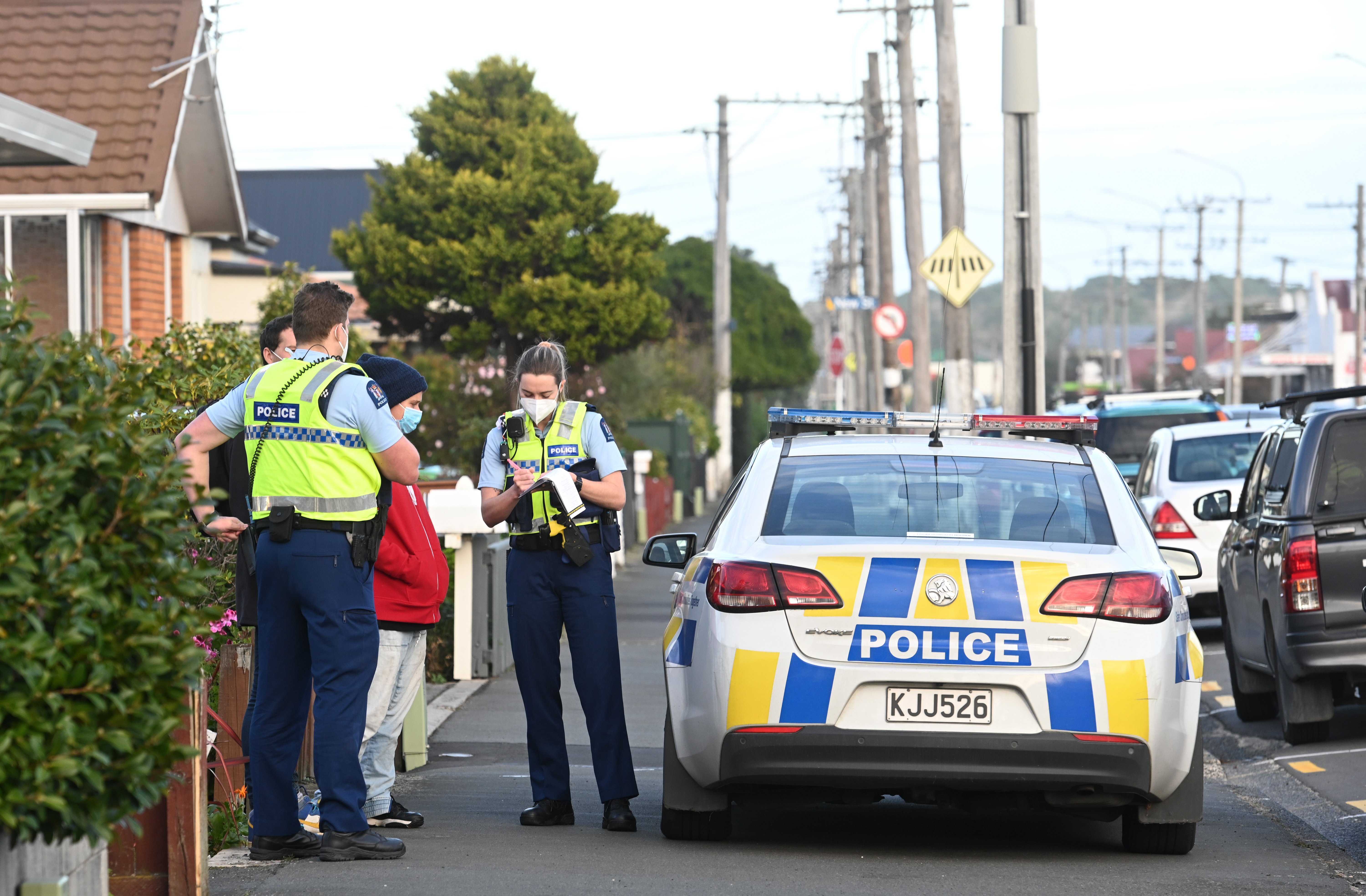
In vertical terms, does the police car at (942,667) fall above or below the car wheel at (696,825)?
above

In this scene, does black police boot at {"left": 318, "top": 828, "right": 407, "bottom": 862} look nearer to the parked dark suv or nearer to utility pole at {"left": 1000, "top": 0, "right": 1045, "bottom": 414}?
the parked dark suv

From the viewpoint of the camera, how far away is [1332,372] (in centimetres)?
8388

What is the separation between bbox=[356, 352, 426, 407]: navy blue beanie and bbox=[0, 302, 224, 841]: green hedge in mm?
2305

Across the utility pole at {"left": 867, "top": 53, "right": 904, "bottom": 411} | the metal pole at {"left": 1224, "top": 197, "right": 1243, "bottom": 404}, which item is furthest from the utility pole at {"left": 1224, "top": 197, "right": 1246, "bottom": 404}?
the utility pole at {"left": 867, "top": 53, "right": 904, "bottom": 411}

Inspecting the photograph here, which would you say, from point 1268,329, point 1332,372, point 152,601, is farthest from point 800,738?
point 1268,329

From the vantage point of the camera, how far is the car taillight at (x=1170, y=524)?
14375 millimetres

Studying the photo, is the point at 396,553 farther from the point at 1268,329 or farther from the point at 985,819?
the point at 1268,329

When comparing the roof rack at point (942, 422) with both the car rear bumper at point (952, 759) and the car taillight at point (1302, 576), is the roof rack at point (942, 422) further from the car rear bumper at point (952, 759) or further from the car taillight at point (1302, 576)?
the car taillight at point (1302, 576)

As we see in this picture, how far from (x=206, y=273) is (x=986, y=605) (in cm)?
1650

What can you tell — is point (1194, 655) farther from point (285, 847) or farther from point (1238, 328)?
point (1238, 328)

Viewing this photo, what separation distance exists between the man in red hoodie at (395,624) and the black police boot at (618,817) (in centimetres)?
69

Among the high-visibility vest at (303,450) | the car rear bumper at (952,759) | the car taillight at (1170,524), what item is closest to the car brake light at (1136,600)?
the car rear bumper at (952,759)

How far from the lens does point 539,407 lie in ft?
22.2

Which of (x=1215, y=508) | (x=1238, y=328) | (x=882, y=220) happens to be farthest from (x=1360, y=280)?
(x=1215, y=508)
